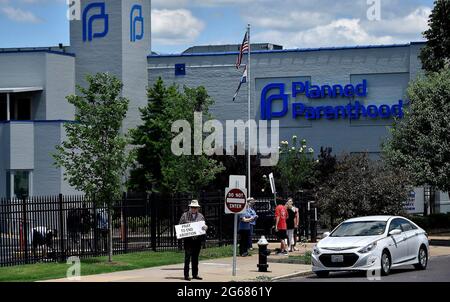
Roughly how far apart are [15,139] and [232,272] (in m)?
25.4

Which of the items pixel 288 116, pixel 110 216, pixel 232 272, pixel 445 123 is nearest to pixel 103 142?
pixel 110 216

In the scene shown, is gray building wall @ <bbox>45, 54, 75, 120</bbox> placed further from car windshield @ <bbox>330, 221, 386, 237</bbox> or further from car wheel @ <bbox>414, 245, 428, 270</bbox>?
car wheel @ <bbox>414, 245, 428, 270</bbox>

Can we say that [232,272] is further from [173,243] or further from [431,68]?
[431,68]

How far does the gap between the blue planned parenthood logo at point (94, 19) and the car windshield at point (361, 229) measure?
3188 cm

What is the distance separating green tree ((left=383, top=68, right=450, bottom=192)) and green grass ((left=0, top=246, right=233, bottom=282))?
11841 mm

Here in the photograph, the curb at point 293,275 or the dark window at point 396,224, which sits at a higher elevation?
the dark window at point 396,224

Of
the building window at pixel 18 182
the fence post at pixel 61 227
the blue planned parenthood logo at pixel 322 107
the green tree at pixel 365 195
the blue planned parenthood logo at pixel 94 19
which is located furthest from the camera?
the blue planned parenthood logo at pixel 322 107

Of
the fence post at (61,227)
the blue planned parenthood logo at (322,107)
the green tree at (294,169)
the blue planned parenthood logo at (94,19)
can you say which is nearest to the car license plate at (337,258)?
the fence post at (61,227)

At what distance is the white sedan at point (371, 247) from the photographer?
23797 millimetres

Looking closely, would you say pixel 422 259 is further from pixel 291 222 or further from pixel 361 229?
pixel 291 222

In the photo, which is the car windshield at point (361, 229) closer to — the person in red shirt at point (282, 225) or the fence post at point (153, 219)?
the person in red shirt at point (282, 225)

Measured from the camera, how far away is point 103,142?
28.3 metres

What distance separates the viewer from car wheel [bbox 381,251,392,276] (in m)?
24.0

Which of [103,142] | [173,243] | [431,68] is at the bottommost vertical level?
[173,243]
